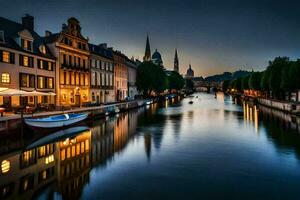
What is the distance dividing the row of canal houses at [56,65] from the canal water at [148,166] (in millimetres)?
14364

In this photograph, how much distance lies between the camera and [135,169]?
17516 mm

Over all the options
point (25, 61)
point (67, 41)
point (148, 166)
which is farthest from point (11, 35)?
point (148, 166)

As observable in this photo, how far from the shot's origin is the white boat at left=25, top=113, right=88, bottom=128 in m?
27.8

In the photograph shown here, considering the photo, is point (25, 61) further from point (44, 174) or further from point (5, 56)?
point (44, 174)

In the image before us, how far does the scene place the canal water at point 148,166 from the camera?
13508 mm

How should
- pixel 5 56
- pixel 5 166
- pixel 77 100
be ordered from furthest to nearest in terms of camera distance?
pixel 77 100, pixel 5 56, pixel 5 166

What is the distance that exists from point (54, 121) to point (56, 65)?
70.2ft

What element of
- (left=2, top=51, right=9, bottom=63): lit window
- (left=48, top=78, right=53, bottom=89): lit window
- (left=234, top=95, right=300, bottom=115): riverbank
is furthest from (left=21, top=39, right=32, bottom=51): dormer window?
(left=234, top=95, right=300, bottom=115): riverbank

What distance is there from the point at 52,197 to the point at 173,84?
15363 cm

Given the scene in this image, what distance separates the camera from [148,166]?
18328 millimetres

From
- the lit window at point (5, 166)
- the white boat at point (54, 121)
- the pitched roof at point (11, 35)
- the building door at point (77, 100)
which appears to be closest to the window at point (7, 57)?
the pitched roof at point (11, 35)

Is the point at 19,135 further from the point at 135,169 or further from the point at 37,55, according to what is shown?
the point at 37,55

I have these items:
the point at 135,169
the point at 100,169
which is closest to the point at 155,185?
the point at 135,169

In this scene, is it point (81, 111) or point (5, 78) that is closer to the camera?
point (5, 78)
